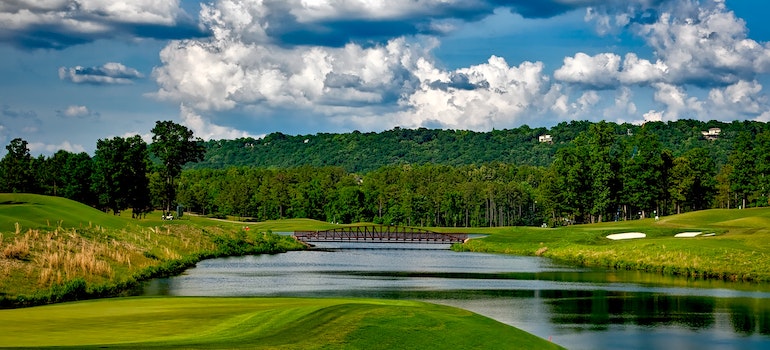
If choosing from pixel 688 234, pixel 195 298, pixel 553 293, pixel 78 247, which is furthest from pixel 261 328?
pixel 688 234

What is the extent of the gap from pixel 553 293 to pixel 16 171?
10686cm

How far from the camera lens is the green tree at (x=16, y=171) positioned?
129m

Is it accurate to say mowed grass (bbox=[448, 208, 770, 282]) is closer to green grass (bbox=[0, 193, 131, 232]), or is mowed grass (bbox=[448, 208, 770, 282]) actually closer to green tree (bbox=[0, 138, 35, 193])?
green grass (bbox=[0, 193, 131, 232])

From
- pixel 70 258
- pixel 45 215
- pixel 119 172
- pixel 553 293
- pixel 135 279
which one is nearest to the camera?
pixel 70 258

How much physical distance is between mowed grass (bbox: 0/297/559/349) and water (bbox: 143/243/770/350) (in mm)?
5722

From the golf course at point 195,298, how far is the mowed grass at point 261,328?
0.11 ft

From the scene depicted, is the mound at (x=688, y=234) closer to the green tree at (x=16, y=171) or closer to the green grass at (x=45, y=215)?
the green grass at (x=45, y=215)

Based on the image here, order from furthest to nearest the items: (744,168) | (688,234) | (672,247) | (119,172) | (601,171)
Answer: (601,171) → (744,168) → (119,172) → (688,234) → (672,247)

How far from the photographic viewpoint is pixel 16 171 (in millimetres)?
129375

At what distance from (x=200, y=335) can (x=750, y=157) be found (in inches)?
4826

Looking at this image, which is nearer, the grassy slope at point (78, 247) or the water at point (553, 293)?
the water at point (553, 293)

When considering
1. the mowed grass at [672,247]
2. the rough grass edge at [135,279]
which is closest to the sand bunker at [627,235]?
the mowed grass at [672,247]

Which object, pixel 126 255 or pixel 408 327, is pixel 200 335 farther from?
pixel 126 255

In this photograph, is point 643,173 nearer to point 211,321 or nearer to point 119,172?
point 119,172
